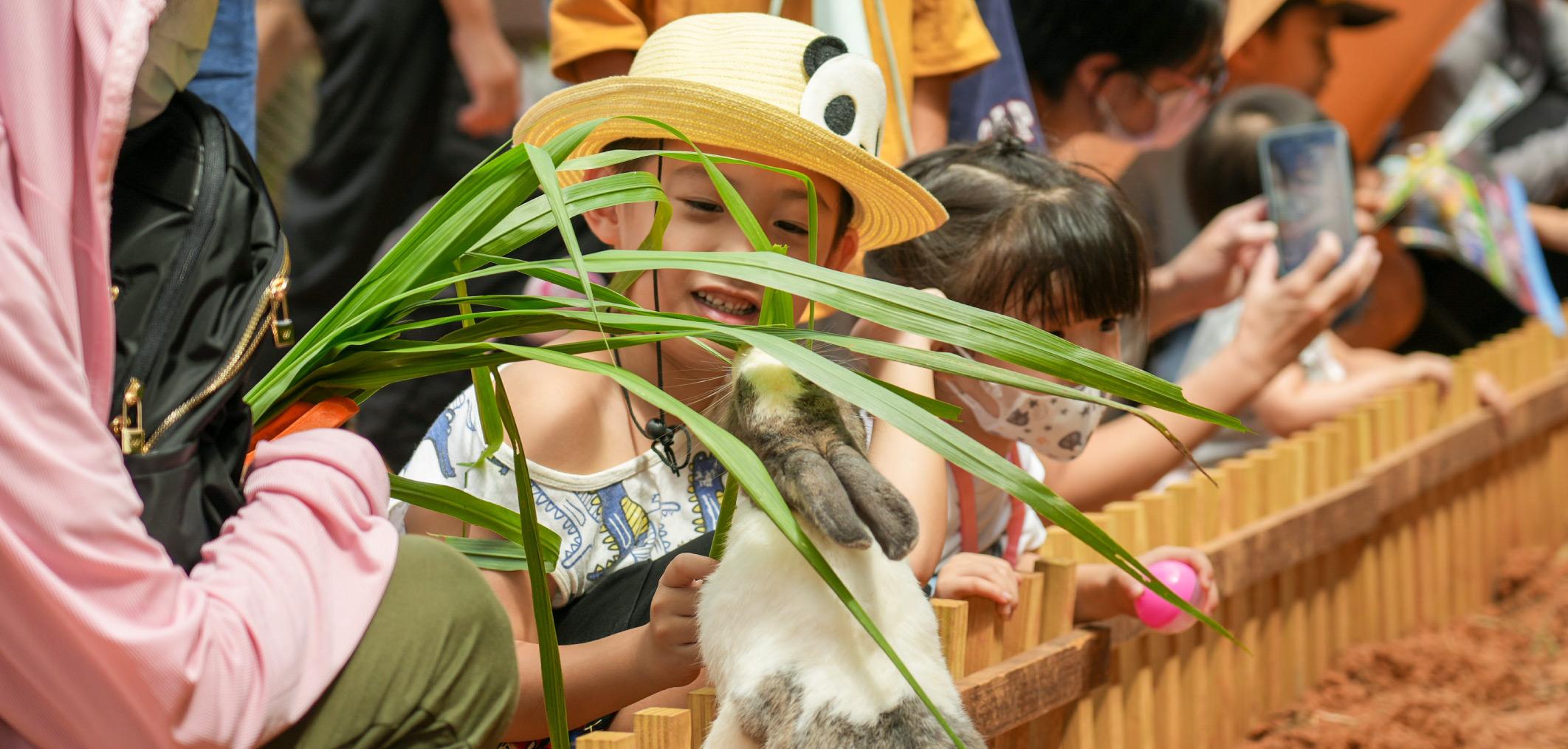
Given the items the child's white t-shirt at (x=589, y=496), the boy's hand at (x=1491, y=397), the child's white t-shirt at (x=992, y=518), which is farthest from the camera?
the boy's hand at (x=1491, y=397)

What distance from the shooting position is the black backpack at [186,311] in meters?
1.05

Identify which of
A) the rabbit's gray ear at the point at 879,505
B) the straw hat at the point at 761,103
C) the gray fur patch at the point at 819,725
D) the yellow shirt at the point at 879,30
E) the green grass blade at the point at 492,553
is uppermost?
the yellow shirt at the point at 879,30

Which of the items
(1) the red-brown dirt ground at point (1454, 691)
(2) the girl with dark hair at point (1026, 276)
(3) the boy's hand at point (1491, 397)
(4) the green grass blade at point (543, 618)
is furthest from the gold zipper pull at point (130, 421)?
(3) the boy's hand at point (1491, 397)

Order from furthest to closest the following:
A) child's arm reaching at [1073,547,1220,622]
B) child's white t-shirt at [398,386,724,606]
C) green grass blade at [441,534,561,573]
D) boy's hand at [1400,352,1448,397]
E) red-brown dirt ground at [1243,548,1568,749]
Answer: boy's hand at [1400,352,1448,397] < red-brown dirt ground at [1243,548,1568,749] < child's arm reaching at [1073,547,1220,622] < child's white t-shirt at [398,386,724,606] < green grass blade at [441,534,561,573]

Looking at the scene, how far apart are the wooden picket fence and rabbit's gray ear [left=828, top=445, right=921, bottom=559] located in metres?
0.35

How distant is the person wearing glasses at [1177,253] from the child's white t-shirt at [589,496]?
88 cm

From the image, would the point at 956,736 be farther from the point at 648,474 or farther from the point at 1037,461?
the point at 1037,461

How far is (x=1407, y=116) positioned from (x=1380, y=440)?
2.44 metres

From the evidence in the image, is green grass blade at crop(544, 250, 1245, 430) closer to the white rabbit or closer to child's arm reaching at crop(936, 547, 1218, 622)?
the white rabbit

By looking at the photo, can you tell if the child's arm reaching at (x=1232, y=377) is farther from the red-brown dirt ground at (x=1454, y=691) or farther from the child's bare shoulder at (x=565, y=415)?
the child's bare shoulder at (x=565, y=415)

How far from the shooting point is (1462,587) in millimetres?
3508

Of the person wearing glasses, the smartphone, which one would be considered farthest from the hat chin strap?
the smartphone

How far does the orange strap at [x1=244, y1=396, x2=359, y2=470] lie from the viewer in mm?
1229

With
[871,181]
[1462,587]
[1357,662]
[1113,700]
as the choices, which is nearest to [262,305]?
[871,181]
